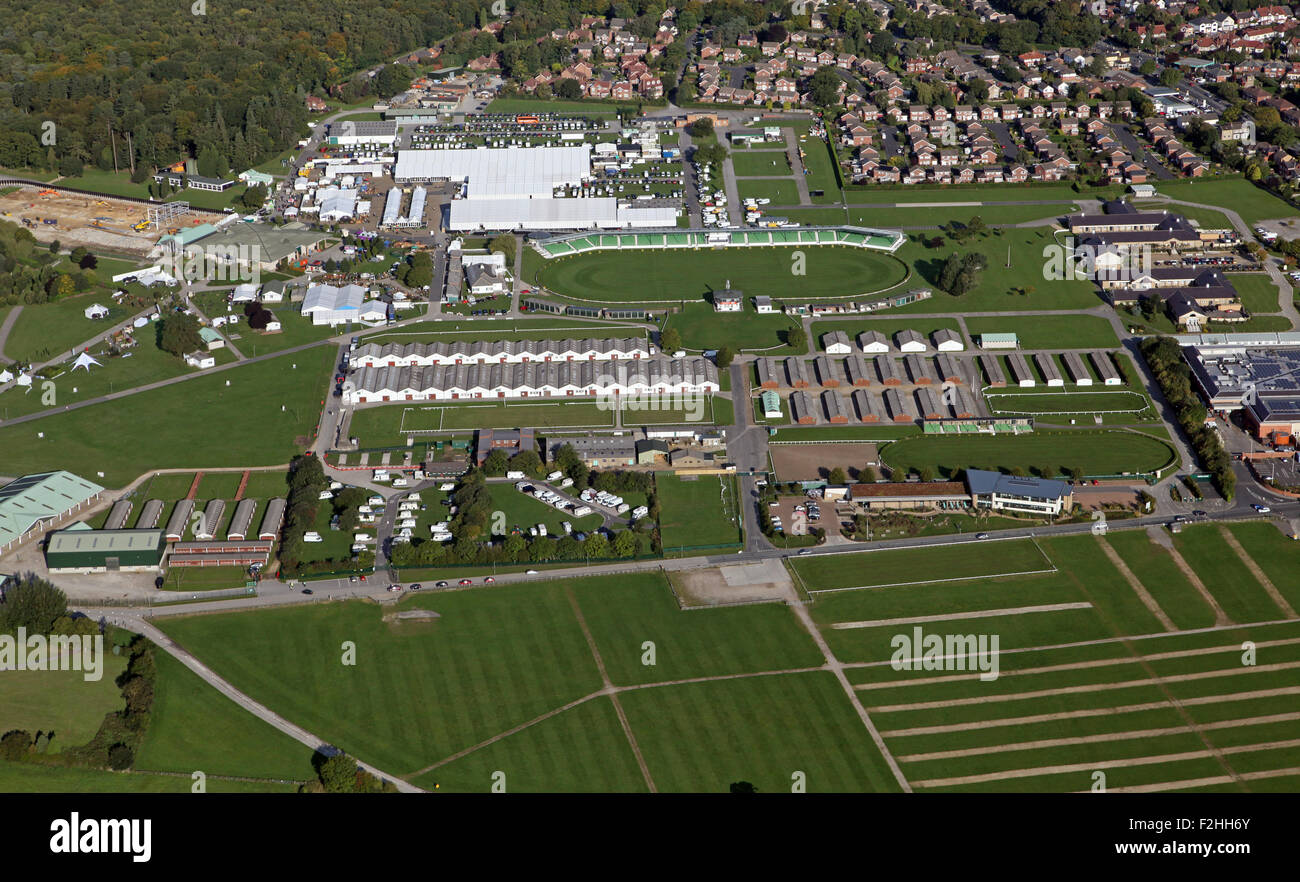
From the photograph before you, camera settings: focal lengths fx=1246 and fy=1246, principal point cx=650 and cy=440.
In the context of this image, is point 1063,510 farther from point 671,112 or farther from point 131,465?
point 671,112

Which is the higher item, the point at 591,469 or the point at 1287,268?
the point at 1287,268

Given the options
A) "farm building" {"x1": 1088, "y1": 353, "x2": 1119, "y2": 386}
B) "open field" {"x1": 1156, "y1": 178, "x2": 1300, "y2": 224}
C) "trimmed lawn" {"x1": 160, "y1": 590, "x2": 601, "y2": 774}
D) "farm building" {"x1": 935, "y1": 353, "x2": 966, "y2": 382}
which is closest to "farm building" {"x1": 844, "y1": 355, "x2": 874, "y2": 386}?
"farm building" {"x1": 935, "y1": 353, "x2": 966, "y2": 382}

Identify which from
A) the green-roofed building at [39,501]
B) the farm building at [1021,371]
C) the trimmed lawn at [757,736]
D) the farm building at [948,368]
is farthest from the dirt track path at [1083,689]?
the green-roofed building at [39,501]

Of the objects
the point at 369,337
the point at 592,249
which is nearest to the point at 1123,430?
the point at 592,249

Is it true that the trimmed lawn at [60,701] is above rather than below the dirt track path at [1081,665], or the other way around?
below

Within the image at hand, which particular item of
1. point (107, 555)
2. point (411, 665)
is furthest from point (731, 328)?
point (107, 555)

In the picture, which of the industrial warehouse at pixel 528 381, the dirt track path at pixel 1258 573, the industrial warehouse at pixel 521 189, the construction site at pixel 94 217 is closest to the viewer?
the dirt track path at pixel 1258 573

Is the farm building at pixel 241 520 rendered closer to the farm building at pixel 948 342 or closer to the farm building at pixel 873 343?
the farm building at pixel 873 343

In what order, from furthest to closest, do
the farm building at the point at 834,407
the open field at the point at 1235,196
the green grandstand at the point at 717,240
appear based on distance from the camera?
1. the open field at the point at 1235,196
2. the green grandstand at the point at 717,240
3. the farm building at the point at 834,407
